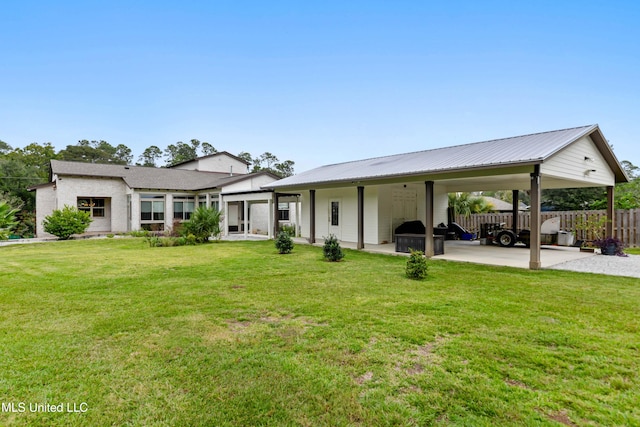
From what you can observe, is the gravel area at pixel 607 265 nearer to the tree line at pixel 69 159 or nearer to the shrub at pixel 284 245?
the shrub at pixel 284 245

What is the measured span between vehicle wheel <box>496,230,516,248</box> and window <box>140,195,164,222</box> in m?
19.5

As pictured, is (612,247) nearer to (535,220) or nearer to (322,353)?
(535,220)

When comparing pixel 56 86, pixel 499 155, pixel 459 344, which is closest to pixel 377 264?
pixel 499 155

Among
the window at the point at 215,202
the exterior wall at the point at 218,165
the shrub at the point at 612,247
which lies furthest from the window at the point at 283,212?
the shrub at the point at 612,247

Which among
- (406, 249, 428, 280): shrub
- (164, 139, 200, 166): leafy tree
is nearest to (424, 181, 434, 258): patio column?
(406, 249, 428, 280): shrub

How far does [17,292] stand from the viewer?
5805mm

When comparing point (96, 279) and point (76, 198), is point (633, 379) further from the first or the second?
point (76, 198)

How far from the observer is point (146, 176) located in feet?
73.0

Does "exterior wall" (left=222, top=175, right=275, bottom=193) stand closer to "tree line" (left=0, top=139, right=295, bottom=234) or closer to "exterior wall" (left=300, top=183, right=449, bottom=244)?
"exterior wall" (left=300, top=183, right=449, bottom=244)

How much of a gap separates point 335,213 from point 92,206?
16255mm

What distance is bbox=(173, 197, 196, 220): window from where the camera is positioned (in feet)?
71.3

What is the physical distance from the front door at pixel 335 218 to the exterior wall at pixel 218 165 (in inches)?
564

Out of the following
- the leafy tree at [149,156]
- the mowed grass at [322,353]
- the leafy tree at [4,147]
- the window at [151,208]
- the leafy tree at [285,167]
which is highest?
the leafy tree at [149,156]

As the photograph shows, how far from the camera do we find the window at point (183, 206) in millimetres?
21734
